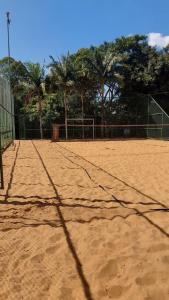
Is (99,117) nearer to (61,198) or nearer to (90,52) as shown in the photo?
(90,52)

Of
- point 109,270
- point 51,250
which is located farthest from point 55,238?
point 109,270

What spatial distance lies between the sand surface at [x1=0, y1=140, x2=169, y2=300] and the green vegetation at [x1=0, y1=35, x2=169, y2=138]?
24.0 m

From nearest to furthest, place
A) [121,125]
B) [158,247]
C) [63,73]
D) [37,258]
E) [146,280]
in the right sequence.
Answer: [146,280], [37,258], [158,247], [63,73], [121,125]

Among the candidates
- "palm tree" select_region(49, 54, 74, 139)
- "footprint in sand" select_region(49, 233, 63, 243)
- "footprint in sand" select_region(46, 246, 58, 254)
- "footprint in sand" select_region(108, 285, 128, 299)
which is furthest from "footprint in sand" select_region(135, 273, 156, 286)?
"palm tree" select_region(49, 54, 74, 139)

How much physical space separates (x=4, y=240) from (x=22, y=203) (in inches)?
61.8

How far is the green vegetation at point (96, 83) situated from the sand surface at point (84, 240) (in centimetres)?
2404

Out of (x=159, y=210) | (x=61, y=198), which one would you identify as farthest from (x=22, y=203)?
(x=159, y=210)

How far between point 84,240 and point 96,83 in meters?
27.8

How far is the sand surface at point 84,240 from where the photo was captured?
112 inches

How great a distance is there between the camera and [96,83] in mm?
30719

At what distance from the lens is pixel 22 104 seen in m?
35.3

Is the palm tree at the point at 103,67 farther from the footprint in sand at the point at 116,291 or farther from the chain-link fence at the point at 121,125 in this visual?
the footprint in sand at the point at 116,291

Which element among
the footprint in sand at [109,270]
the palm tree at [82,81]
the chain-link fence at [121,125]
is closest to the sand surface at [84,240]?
the footprint in sand at [109,270]

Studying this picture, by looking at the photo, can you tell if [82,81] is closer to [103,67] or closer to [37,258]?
[103,67]
